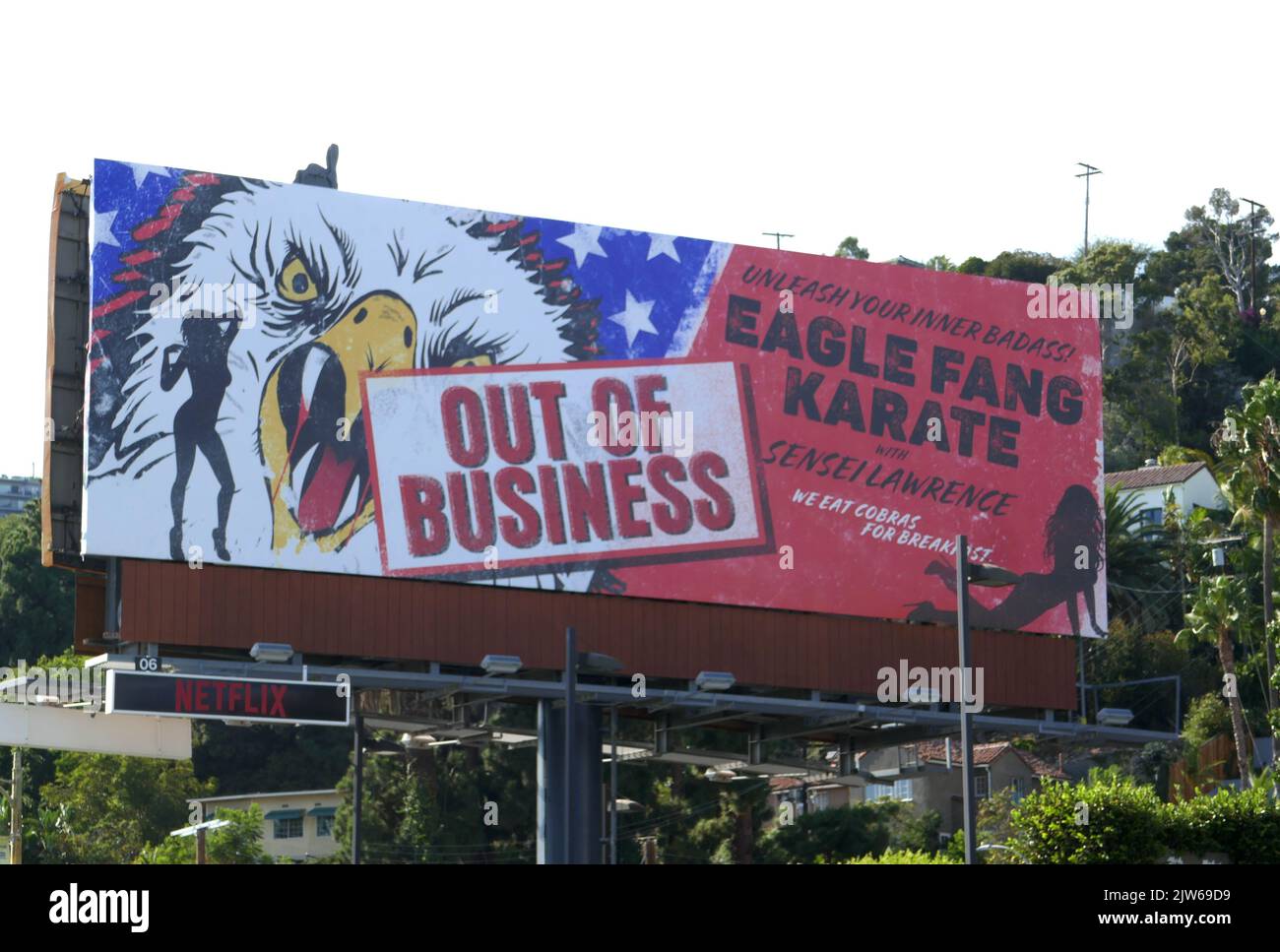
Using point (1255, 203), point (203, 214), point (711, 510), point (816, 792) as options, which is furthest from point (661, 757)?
point (1255, 203)

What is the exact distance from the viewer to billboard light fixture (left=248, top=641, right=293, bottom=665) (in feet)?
110

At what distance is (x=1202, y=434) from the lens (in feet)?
311

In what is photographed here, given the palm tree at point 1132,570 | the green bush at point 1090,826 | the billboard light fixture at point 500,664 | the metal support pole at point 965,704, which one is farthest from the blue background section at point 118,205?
the palm tree at point 1132,570

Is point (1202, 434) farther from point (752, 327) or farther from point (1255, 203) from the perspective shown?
point (752, 327)

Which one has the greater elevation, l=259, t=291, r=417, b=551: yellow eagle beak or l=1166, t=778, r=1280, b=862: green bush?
l=259, t=291, r=417, b=551: yellow eagle beak

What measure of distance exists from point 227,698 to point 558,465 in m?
8.24

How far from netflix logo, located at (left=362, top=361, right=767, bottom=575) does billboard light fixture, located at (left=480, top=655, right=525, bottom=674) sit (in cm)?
A: 194

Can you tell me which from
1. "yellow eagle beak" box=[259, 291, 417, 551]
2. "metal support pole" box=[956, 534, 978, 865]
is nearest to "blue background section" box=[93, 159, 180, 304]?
"yellow eagle beak" box=[259, 291, 417, 551]

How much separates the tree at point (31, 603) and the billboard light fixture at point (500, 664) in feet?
184

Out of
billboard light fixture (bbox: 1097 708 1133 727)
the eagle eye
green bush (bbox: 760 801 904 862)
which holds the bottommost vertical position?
green bush (bbox: 760 801 904 862)

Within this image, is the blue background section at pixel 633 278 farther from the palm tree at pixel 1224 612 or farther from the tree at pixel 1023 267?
the tree at pixel 1023 267

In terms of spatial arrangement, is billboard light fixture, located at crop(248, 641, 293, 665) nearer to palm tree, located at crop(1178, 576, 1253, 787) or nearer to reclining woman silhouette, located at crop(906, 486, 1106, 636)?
reclining woman silhouette, located at crop(906, 486, 1106, 636)

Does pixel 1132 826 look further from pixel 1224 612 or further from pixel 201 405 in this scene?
pixel 1224 612

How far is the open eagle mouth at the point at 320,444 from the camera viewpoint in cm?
3488
